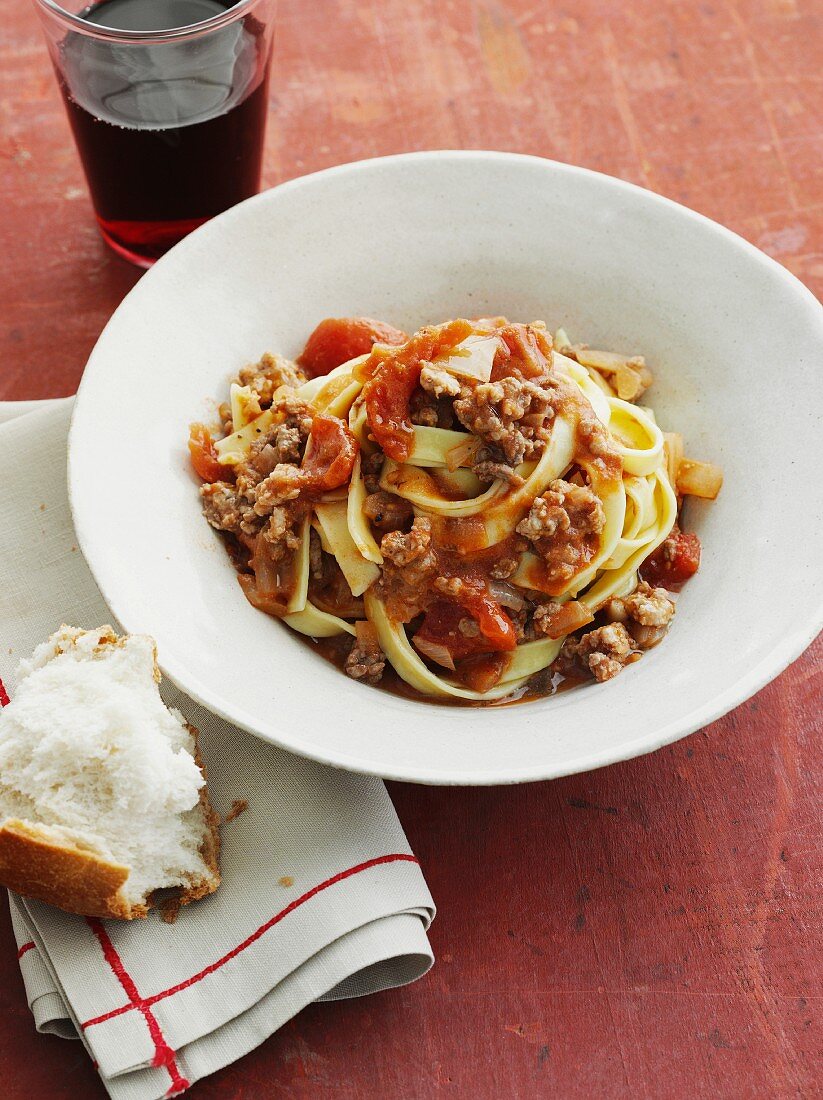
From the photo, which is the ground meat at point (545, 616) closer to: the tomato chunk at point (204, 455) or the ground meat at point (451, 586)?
the ground meat at point (451, 586)

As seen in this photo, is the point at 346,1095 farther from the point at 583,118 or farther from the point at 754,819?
the point at 583,118

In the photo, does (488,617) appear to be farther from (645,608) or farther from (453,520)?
(645,608)

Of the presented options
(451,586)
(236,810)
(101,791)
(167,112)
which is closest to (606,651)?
(451,586)

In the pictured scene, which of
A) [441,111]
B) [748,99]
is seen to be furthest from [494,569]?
[748,99]

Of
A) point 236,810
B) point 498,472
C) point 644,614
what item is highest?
point 498,472

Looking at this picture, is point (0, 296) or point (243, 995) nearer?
point (243, 995)

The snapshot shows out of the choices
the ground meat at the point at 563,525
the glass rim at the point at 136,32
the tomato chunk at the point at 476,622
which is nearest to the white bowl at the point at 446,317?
the tomato chunk at the point at 476,622

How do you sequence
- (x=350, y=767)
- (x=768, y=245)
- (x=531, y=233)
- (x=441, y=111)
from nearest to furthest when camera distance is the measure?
(x=350, y=767)
(x=531, y=233)
(x=768, y=245)
(x=441, y=111)
